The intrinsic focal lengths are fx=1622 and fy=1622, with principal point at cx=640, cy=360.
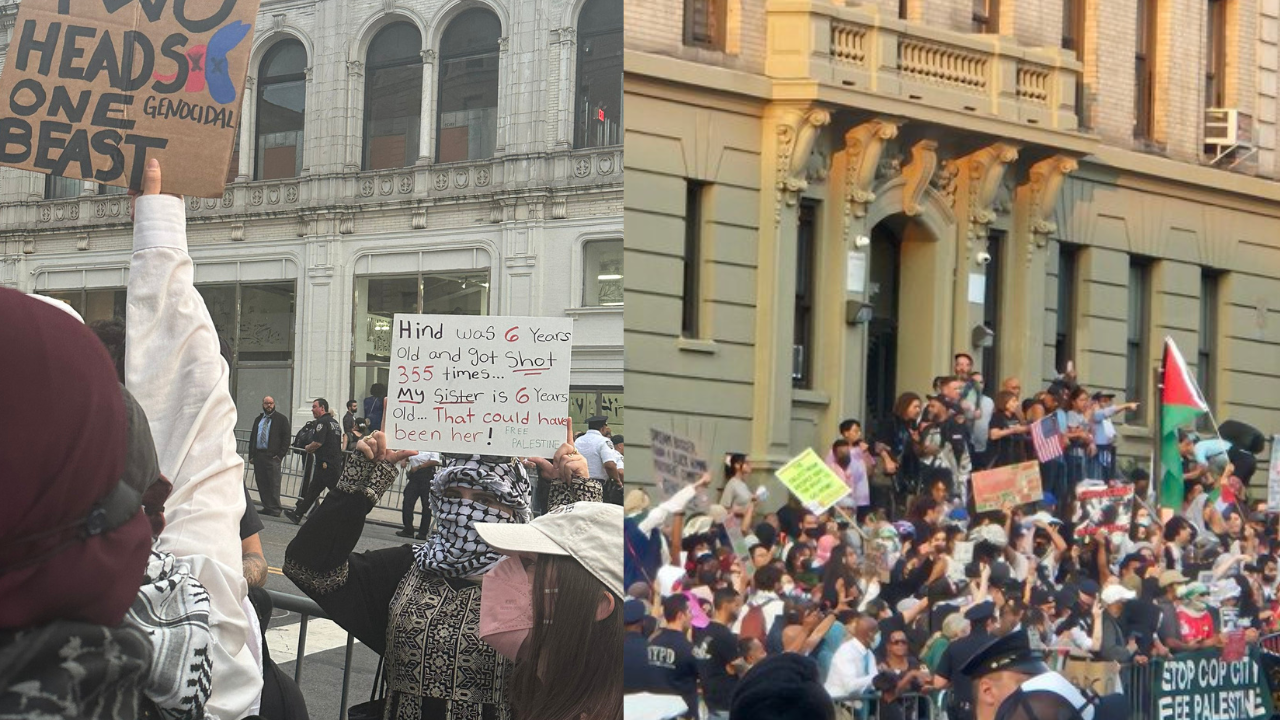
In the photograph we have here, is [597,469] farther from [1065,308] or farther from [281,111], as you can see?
[1065,308]

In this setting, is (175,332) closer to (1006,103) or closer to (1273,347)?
(1006,103)

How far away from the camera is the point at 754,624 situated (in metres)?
2.72

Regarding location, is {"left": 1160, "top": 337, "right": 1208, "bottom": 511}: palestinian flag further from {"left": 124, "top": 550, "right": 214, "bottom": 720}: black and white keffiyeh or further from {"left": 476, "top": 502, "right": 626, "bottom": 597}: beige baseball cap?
{"left": 124, "top": 550, "right": 214, "bottom": 720}: black and white keffiyeh

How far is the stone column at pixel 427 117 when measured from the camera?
8.76ft

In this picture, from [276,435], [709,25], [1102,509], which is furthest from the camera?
[1102,509]

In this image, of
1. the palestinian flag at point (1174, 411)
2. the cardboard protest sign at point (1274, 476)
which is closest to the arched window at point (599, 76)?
the palestinian flag at point (1174, 411)

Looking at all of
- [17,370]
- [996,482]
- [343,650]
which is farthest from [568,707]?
[17,370]

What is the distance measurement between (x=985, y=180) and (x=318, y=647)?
140 centimetres

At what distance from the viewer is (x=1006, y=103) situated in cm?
286

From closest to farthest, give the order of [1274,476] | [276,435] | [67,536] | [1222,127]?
1. [67,536]
2. [276,435]
3. [1222,127]
4. [1274,476]

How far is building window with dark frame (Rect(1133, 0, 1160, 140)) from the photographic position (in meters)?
3.25

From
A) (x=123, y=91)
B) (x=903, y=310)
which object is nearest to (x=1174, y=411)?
(x=903, y=310)

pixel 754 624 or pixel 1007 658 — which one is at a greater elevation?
pixel 754 624

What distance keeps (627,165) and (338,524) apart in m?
0.80
